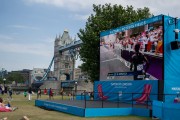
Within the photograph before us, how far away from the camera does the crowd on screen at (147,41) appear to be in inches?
922

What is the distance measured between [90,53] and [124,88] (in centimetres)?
1375

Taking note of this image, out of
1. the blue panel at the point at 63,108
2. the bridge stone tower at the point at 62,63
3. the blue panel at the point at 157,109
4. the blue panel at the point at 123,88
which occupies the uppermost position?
the bridge stone tower at the point at 62,63

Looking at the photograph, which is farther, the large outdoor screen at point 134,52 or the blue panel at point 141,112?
the large outdoor screen at point 134,52

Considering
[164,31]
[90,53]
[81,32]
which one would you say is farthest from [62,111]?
[81,32]

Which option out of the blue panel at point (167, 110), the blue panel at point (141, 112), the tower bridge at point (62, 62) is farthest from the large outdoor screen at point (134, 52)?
the tower bridge at point (62, 62)

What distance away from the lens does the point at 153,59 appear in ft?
78.3

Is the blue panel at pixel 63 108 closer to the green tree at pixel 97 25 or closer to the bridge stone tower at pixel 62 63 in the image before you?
the green tree at pixel 97 25

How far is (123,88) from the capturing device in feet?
87.9

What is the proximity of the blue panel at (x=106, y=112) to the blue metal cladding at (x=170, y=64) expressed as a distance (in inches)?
153

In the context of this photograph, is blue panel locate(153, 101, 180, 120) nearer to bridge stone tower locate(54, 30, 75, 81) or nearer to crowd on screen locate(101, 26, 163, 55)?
crowd on screen locate(101, 26, 163, 55)

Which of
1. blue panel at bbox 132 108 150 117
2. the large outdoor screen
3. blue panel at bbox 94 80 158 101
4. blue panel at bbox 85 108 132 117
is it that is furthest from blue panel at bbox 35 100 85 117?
the large outdoor screen

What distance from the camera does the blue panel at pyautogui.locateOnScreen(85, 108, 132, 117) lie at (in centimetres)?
1958

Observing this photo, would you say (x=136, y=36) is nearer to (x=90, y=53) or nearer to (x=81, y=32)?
(x=90, y=53)

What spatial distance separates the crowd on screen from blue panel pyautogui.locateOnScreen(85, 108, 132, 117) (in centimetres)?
563
